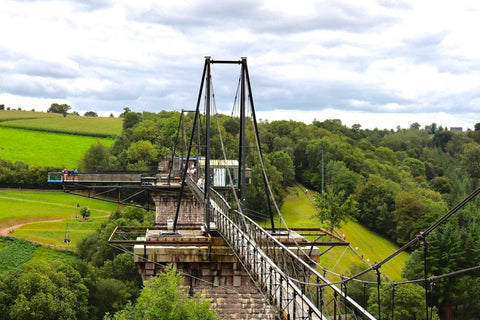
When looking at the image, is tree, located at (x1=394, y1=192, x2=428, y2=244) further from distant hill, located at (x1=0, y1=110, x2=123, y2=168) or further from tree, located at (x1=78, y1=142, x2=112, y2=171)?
distant hill, located at (x1=0, y1=110, x2=123, y2=168)

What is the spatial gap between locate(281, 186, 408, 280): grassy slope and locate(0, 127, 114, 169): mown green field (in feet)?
139

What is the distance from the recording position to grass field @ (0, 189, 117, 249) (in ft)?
235

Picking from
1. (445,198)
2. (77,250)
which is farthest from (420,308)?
(445,198)

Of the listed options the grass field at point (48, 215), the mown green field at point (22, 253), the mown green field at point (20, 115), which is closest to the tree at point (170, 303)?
the mown green field at point (22, 253)

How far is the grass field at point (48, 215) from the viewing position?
71562mm

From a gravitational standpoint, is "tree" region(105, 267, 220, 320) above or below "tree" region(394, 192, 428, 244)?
above

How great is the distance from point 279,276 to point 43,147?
116 metres

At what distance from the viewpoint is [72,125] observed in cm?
15125

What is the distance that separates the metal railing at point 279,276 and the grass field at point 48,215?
52654 millimetres

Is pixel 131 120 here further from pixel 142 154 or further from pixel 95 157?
pixel 142 154

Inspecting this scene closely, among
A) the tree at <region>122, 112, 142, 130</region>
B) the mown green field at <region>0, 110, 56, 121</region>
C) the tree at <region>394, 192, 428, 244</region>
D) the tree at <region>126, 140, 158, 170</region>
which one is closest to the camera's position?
the tree at <region>394, 192, 428, 244</region>

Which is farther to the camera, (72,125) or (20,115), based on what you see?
(20,115)

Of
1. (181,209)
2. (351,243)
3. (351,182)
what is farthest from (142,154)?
(181,209)

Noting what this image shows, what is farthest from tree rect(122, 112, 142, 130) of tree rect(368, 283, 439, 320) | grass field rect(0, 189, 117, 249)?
tree rect(368, 283, 439, 320)
